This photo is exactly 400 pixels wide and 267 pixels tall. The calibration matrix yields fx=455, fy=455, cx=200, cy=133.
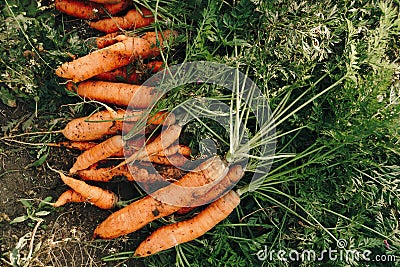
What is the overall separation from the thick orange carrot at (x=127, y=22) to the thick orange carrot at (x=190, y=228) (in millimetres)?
984

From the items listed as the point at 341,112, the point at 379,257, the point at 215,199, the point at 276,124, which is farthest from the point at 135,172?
the point at 379,257

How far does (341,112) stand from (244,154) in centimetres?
48

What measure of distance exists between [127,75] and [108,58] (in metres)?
0.14

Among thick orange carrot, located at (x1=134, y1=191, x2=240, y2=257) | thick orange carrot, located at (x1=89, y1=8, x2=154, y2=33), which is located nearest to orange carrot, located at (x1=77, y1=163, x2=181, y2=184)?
thick orange carrot, located at (x1=134, y1=191, x2=240, y2=257)

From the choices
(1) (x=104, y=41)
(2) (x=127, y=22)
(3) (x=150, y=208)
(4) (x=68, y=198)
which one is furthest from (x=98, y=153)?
(2) (x=127, y=22)

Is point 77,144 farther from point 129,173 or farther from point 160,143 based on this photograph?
point 160,143

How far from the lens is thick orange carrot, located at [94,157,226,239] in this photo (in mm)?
2240

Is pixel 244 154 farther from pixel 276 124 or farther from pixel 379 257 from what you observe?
pixel 379 257

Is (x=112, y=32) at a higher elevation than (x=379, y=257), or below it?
higher

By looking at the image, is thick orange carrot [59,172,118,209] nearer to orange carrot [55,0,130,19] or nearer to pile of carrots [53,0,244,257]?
pile of carrots [53,0,244,257]

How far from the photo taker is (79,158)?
2.32 m

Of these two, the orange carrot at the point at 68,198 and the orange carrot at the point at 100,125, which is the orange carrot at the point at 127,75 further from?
the orange carrot at the point at 68,198

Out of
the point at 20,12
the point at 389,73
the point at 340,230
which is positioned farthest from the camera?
the point at 20,12

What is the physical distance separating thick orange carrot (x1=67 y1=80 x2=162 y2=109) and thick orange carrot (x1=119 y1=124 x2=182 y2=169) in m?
0.17
